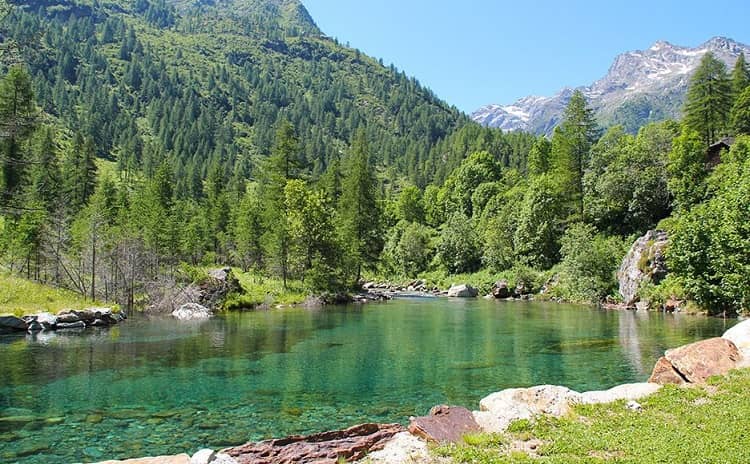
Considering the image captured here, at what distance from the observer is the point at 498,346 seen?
87.7 ft

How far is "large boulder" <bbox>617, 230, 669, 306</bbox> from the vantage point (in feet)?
152

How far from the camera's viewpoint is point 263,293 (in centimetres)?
5172

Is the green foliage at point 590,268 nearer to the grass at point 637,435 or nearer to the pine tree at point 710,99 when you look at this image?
the pine tree at point 710,99

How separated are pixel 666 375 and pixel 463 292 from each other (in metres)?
56.5

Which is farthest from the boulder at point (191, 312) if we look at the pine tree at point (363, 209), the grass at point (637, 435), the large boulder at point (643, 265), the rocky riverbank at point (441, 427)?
the large boulder at point (643, 265)

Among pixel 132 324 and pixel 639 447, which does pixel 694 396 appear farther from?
pixel 132 324

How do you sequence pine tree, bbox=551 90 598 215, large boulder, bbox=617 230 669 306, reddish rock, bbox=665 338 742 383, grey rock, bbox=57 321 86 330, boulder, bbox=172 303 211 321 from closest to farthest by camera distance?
reddish rock, bbox=665 338 742 383
grey rock, bbox=57 321 86 330
boulder, bbox=172 303 211 321
large boulder, bbox=617 230 669 306
pine tree, bbox=551 90 598 215

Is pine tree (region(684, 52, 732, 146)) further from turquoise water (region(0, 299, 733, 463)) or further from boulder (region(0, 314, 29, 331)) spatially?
boulder (region(0, 314, 29, 331))

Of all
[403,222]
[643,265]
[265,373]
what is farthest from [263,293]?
[403,222]

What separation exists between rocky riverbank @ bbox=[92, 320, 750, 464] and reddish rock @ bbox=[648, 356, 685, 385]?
1.0 inches

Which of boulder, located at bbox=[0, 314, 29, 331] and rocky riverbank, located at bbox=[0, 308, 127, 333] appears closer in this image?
boulder, located at bbox=[0, 314, 29, 331]

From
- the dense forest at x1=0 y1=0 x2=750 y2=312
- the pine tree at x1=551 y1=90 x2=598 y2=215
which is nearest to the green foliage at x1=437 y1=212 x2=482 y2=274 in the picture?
the dense forest at x1=0 y1=0 x2=750 y2=312

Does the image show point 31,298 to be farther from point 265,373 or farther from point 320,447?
point 320,447

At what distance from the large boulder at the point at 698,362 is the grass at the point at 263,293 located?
3950 cm
